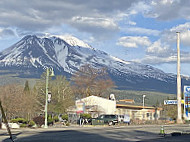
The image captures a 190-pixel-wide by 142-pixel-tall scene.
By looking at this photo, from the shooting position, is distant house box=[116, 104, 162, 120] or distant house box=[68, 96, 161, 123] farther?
distant house box=[116, 104, 162, 120]

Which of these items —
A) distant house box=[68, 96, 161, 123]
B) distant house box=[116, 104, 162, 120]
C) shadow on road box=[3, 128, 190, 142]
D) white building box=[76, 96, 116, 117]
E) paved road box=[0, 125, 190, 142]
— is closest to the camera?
shadow on road box=[3, 128, 190, 142]

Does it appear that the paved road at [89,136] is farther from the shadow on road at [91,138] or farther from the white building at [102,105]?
the white building at [102,105]

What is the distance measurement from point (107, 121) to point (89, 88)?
1600 inches

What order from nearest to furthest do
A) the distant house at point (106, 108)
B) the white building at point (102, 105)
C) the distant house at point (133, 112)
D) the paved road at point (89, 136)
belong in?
the paved road at point (89, 136) → the distant house at point (106, 108) → the white building at point (102, 105) → the distant house at point (133, 112)

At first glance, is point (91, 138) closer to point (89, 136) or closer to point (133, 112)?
point (89, 136)

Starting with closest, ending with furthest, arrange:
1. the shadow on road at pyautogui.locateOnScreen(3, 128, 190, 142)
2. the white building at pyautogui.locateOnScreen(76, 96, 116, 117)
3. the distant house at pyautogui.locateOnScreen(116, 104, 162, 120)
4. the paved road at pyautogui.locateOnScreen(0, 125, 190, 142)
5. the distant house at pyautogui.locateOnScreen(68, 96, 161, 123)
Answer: the shadow on road at pyautogui.locateOnScreen(3, 128, 190, 142) < the paved road at pyautogui.locateOnScreen(0, 125, 190, 142) < the distant house at pyautogui.locateOnScreen(68, 96, 161, 123) < the white building at pyautogui.locateOnScreen(76, 96, 116, 117) < the distant house at pyautogui.locateOnScreen(116, 104, 162, 120)

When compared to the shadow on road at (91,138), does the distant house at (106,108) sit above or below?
above

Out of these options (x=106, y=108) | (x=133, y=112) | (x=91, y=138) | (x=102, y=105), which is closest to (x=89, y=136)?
(x=91, y=138)

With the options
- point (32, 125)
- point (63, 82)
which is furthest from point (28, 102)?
point (32, 125)

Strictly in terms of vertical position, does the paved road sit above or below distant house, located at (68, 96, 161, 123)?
below

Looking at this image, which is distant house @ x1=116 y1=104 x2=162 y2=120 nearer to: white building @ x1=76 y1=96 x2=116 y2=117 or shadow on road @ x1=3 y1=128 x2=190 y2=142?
white building @ x1=76 y1=96 x2=116 y2=117

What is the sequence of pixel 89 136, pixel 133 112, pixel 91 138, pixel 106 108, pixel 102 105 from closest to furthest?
pixel 91 138
pixel 89 136
pixel 106 108
pixel 102 105
pixel 133 112

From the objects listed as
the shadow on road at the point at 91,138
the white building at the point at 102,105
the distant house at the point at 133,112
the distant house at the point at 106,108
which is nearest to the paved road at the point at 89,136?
the shadow on road at the point at 91,138

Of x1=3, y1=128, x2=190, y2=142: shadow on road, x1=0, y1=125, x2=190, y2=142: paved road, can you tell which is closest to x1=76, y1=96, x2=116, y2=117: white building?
x1=0, y1=125, x2=190, y2=142: paved road
